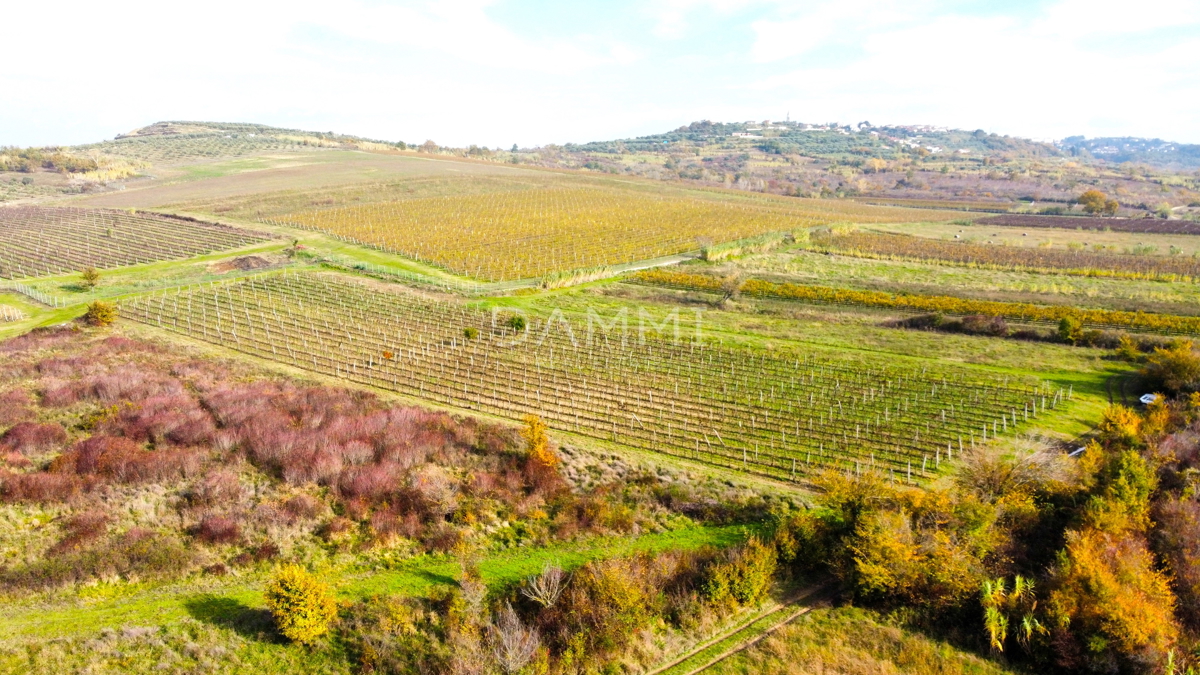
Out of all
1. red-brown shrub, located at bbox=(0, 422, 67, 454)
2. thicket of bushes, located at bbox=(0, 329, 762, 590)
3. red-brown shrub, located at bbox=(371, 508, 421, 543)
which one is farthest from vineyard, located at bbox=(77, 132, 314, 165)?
red-brown shrub, located at bbox=(371, 508, 421, 543)

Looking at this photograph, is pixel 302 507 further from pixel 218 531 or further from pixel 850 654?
pixel 850 654

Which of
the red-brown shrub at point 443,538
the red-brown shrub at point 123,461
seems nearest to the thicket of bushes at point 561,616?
the red-brown shrub at point 443,538

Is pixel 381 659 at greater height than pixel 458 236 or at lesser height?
lesser

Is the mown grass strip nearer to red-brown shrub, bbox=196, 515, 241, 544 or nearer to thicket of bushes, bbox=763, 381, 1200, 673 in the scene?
thicket of bushes, bbox=763, 381, 1200, 673

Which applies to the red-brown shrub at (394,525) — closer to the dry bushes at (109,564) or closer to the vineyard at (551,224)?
the dry bushes at (109,564)

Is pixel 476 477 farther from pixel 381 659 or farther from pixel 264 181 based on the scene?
pixel 264 181

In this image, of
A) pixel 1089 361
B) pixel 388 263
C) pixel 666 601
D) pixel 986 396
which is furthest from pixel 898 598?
pixel 388 263

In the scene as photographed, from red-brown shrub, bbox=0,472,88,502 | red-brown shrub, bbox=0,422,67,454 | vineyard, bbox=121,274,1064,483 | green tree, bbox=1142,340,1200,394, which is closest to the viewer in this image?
red-brown shrub, bbox=0,472,88,502

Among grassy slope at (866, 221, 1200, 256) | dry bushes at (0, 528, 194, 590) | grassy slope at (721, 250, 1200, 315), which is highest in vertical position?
grassy slope at (866, 221, 1200, 256)
